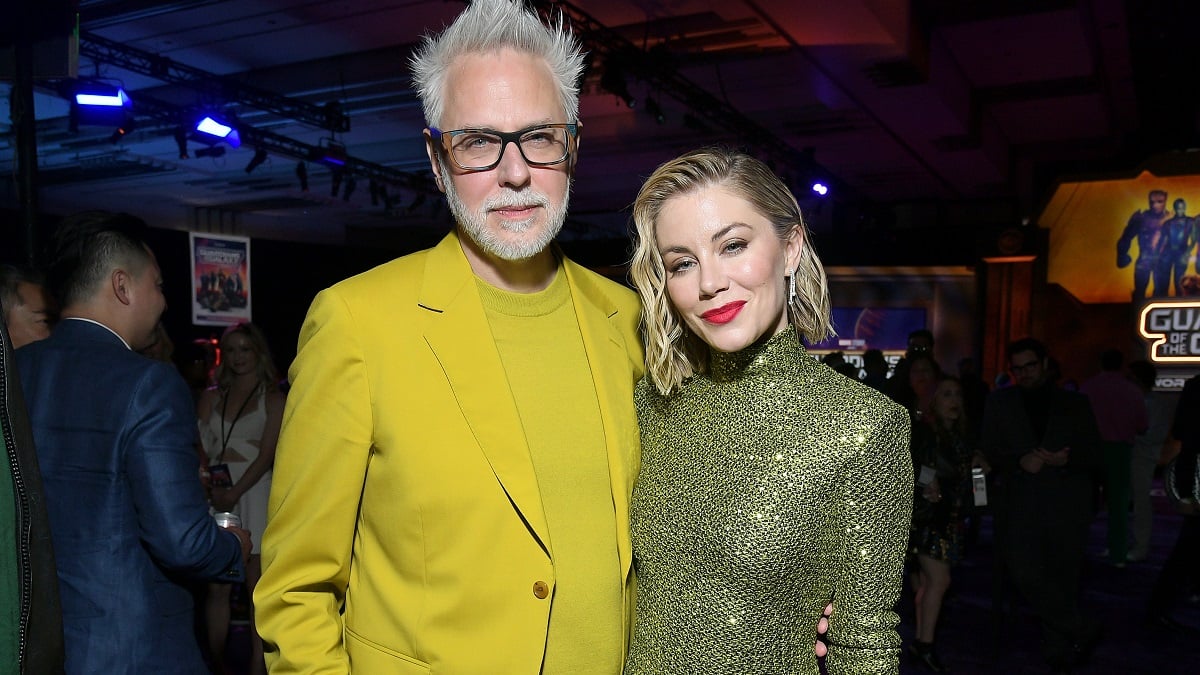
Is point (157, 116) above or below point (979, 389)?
above

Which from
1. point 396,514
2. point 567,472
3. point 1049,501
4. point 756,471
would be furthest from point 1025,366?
point 396,514

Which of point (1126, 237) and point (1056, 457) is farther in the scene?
point (1126, 237)

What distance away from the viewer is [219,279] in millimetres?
10875

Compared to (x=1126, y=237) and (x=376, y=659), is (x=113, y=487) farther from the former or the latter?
(x=1126, y=237)

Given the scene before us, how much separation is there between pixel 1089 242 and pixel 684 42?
258 inches

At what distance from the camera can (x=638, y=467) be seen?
1643 millimetres

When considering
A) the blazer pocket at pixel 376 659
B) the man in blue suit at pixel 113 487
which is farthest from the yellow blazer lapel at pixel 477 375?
the man in blue suit at pixel 113 487

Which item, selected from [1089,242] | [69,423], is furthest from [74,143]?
[1089,242]

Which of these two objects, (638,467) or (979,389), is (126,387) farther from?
(979,389)

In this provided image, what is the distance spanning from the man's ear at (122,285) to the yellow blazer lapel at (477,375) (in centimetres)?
107

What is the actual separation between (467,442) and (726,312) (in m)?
0.49

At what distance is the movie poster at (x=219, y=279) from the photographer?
10531 millimetres

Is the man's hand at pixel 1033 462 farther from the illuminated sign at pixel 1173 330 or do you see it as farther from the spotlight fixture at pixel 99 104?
the spotlight fixture at pixel 99 104

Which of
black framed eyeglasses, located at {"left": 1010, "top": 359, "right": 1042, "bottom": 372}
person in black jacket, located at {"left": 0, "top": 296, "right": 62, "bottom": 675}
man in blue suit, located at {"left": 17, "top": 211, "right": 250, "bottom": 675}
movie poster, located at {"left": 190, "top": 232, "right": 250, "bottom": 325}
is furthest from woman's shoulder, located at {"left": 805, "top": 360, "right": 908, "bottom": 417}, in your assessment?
movie poster, located at {"left": 190, "top": 232, "right": 250, "bottom": 325}
